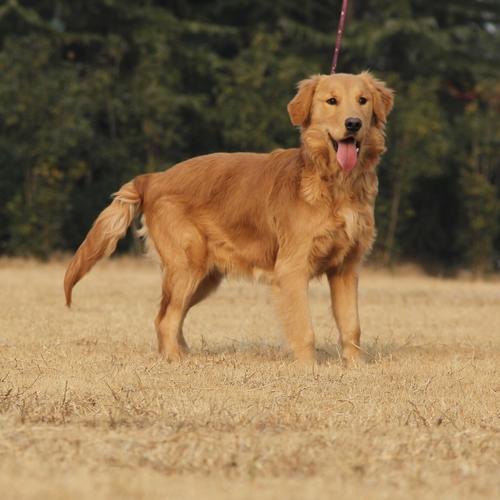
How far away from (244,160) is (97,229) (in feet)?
4.47

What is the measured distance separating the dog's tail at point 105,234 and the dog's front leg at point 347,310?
1.81 metres

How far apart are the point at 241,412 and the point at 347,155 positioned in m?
2.80

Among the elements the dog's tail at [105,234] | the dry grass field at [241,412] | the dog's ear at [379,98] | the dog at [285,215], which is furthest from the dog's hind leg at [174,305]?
the dog's ear at [379,98]

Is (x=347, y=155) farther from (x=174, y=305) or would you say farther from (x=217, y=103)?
(x=217, y=103)

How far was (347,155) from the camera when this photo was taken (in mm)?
8688

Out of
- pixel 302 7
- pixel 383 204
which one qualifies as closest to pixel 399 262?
pixel 383 204

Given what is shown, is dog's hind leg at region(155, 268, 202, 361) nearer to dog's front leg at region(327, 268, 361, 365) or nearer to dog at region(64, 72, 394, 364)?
dog at region(64, 72, 394, 364)

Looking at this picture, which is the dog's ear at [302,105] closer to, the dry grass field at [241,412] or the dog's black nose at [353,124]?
the dog's black nose at [353,124]

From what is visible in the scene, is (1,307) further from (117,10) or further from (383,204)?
(117,10)

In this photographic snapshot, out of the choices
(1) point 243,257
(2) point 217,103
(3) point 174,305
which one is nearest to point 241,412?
(1) point 243,257

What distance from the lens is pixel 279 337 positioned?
1123 centimetres

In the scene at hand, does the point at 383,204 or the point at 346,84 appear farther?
the point at 383,204

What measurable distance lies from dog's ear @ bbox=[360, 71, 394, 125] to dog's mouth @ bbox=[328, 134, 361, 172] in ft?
1.15

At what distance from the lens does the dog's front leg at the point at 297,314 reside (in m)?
8.85
